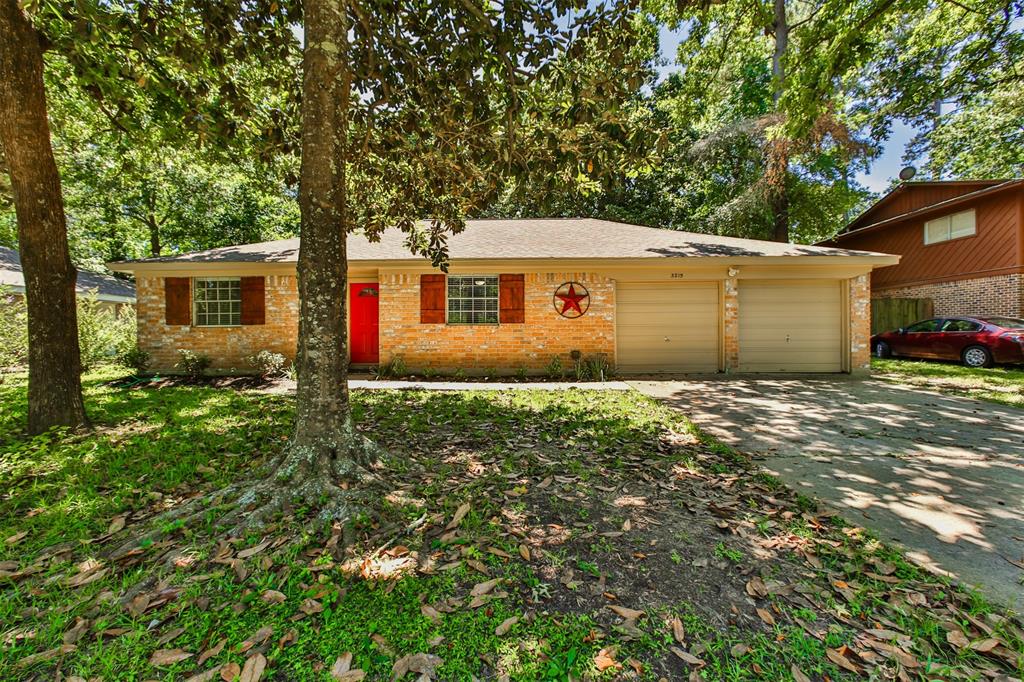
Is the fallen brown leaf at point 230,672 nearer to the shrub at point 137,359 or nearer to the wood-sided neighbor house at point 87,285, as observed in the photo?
the shrub at point 137,359

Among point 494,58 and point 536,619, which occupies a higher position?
point 494,58

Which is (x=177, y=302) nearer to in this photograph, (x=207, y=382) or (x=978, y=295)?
(x=207, y=382)

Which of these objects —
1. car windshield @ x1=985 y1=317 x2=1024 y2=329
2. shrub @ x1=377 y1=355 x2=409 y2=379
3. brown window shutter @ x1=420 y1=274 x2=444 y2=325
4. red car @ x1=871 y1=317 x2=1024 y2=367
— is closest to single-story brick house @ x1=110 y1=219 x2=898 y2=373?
brown window shutter @ x1=420 y1=274 x2=444 y2=325

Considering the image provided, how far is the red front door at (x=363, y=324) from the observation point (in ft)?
32.6

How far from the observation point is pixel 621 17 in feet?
13.0

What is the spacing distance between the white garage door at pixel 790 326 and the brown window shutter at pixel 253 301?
37.5 feet

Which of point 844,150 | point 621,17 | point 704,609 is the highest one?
point 844,150

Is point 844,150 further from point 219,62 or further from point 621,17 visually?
point 219,62

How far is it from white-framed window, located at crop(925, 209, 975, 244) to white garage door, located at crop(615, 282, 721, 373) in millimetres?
11623

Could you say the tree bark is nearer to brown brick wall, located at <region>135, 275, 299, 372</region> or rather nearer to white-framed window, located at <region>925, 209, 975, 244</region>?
brown brick wall, located at <region>135, 275, 299, 372</region>

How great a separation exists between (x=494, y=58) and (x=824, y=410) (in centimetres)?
683

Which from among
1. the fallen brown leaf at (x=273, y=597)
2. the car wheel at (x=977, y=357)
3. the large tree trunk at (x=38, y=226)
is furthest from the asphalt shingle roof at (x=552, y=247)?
the fallen brown leaf at (x=273, y=597)

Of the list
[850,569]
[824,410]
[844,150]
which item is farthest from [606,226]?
[850,569]

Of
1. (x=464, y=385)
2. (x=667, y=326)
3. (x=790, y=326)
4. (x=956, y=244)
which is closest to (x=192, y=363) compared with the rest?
(x=464, y=385)
